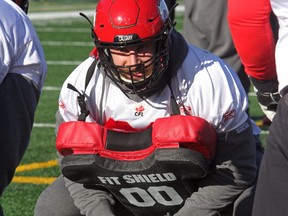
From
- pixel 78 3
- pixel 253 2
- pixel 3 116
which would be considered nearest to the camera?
pixel 3 116

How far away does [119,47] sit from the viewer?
3.69m

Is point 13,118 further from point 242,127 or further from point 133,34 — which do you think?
point 242,127

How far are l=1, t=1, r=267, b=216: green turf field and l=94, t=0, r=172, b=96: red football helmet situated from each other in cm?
189

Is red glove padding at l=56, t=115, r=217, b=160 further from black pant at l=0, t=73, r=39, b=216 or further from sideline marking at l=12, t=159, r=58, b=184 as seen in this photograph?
sideline marking at l=12, t=159, r=58, b=184

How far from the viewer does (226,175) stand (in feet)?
12.5

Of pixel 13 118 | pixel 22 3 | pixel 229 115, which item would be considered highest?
pixel 22 3

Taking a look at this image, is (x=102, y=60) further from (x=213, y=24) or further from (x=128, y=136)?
(x=213, y=24)

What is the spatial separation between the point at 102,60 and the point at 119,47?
3.6 inches

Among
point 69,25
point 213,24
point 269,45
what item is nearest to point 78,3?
point 69,25

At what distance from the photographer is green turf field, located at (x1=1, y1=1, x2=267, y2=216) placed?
5792 millimetres

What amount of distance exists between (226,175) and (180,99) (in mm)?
352

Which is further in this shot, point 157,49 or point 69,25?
point 69,25

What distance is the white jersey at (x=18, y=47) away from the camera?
325 cm

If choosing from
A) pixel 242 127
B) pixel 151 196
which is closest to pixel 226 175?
pixel 242 127
